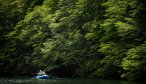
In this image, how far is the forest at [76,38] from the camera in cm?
3763

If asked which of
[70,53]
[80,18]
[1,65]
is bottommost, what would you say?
[1,65]

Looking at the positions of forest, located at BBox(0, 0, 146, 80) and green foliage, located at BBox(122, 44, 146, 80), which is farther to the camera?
forest, located at BBox(0, 0, 146, 80)

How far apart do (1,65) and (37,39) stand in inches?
411

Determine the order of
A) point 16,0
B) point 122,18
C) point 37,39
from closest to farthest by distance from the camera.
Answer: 1. point 122,18
2. point 37,39
3. point 16,0

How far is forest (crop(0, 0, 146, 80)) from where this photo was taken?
37631 millimetres

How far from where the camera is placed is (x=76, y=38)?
4856 cm

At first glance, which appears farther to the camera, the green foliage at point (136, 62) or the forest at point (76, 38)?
the forest at point (76, 38)

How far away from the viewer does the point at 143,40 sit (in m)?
38.3

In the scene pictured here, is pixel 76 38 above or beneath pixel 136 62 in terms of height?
above

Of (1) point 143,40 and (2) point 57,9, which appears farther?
(2) point 57,9

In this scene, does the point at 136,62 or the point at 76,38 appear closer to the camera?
the point at 136,62

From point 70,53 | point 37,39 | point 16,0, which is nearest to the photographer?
point 70,53

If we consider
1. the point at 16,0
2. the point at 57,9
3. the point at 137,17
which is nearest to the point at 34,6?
the point at 16,0

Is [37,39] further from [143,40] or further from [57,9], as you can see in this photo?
[143,40]
